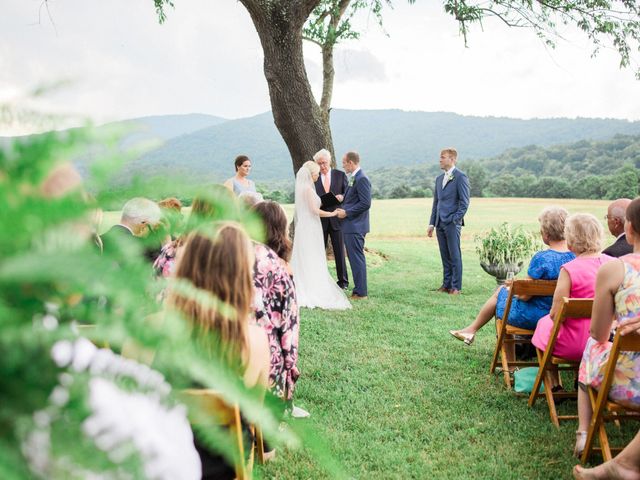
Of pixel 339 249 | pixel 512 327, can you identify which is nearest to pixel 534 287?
pixel 512 327

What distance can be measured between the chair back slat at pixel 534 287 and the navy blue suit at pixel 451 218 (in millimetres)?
4310

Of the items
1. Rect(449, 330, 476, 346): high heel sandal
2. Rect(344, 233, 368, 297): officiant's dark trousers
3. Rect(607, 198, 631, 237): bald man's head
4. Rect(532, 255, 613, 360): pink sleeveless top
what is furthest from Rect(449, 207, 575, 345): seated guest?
Rect(344, 233, 368, 297): officiant's dark trousers

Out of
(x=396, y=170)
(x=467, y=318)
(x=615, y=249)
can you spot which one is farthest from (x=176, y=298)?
(x=396, y=170)

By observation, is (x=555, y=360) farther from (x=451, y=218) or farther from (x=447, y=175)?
(x=447, y=175)

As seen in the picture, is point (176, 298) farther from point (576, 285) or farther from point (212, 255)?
point (576, 285)

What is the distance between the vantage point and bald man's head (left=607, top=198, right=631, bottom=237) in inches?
191

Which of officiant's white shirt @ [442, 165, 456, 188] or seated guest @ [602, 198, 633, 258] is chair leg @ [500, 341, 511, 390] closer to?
seated guest @ [602, 198, 633, 258]

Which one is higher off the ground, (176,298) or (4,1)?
(4,1)

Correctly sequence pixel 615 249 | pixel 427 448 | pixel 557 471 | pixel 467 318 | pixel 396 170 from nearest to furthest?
pixel 557 471, pixel 427 448, pixel 615 249, pixel 467 318, pixel 396 170

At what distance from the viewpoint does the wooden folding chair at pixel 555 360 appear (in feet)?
12.8

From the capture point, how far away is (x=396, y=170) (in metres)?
52.1

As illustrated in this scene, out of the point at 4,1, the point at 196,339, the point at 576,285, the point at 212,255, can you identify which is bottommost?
the point at 576,285

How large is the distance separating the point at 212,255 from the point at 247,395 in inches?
62.9

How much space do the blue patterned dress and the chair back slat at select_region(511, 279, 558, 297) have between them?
0.12 meters
